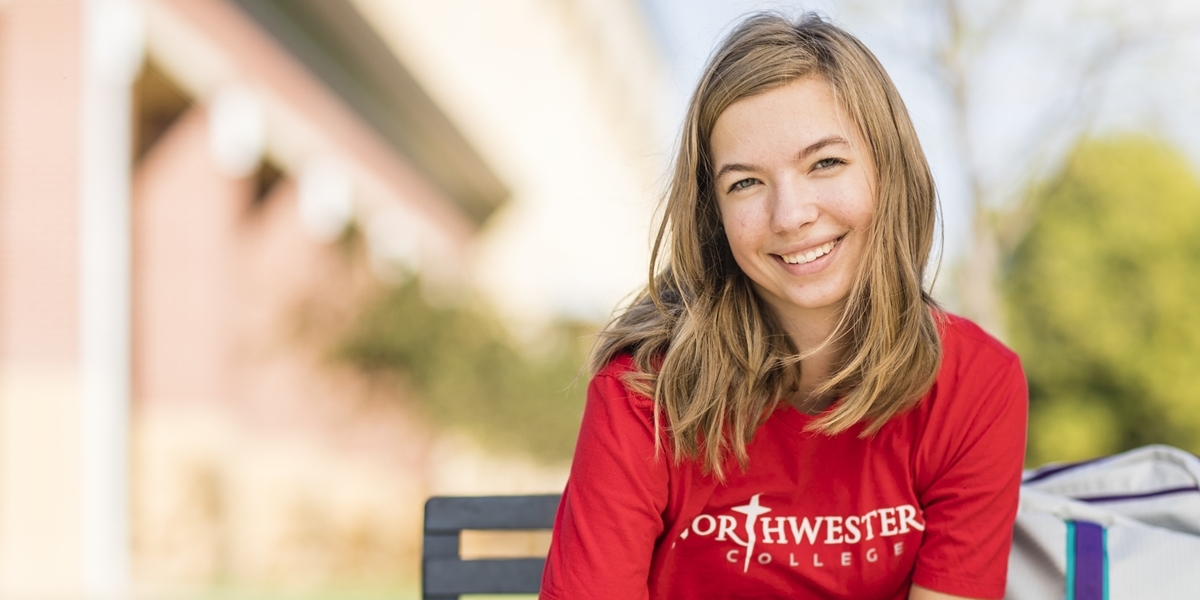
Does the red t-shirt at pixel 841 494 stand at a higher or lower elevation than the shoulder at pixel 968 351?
lower

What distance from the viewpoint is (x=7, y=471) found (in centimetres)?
689

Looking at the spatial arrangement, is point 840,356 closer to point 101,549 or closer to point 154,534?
point 101,549

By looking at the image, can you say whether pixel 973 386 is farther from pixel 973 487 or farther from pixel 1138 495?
pixel 1138 495

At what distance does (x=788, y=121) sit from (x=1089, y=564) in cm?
103

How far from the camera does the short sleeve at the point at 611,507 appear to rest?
6.06ft

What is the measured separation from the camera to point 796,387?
79.5 inches

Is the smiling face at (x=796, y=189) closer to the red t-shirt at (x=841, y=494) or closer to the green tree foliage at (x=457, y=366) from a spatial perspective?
the red t-shirt at (x=841, y=494)

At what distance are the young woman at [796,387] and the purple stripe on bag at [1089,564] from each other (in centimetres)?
20

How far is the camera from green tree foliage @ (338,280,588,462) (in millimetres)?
9789

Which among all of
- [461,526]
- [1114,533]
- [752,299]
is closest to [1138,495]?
[1114,533]

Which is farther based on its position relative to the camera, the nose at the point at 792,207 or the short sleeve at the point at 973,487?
the short sleeve at the point at 973,487

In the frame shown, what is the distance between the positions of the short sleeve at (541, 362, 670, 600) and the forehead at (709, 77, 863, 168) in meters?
0.47

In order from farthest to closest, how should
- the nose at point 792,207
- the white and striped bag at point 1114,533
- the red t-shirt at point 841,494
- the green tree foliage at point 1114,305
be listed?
the green tree foliage at point 1114,305, the white and striped bag at point 1114,533, the red t-shirt at point 841,494, the nose at point 792,207

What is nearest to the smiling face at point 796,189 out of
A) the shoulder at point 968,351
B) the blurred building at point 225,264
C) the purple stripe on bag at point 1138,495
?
the shoulder at point 968,351
